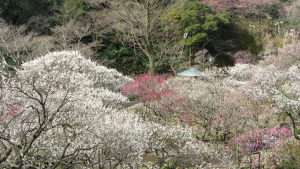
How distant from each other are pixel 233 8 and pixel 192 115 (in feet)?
69.6

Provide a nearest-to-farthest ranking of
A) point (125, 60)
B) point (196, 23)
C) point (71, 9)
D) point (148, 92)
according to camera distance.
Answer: point (148, 92), point (71, 9), point (196, 23), point (125, 60)

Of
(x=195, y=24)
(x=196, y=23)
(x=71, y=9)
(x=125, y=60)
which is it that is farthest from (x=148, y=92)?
(x=71, y=9)

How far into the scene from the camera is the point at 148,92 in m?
8.84

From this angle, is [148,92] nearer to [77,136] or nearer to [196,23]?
[77,136]

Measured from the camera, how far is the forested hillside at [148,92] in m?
3.98

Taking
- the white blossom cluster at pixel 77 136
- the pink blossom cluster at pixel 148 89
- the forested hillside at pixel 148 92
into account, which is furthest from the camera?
the pink blossom cluster at pixel 148 89

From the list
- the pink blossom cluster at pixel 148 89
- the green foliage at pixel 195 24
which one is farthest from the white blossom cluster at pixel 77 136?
the green foliage at pixel 195 24

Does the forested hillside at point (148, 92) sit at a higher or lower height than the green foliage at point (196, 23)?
lower

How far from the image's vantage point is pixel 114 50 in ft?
64.3

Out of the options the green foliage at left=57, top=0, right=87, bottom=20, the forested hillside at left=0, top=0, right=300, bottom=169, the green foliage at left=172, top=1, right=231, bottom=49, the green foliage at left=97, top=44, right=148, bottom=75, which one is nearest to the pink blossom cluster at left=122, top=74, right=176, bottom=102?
the forested hillside at left=0, top=0, right=300, bottom=169

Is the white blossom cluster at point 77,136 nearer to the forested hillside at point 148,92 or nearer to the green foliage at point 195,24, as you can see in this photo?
the forested hillside at point 148,92

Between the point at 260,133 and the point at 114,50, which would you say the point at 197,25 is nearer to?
the point at 114,50

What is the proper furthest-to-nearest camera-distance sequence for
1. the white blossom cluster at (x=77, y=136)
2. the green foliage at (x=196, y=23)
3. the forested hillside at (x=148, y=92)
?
1. the green foliage at (x=196, y=23)
2. the forested hillside at (x=148, y=92)
3. the white blossom cluster at (x=77, y=136)

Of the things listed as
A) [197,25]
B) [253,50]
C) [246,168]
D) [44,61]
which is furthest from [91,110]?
[253,50]
